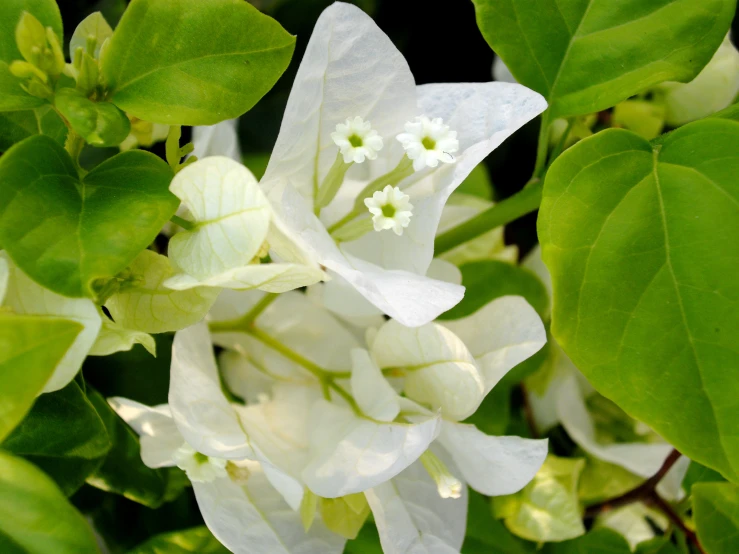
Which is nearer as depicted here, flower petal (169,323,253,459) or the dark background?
flower petal (169,323,253,459)

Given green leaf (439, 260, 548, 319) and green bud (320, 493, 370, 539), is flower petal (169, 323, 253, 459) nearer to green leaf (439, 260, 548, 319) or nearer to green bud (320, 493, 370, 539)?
green bud (320, 493, 370, 539)

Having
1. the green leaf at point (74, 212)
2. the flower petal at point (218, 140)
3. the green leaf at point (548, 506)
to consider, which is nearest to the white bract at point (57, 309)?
the green leaf at point (74, 212)

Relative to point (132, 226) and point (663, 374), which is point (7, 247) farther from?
point (663, 374)

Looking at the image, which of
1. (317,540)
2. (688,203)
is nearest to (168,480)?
(317,540)

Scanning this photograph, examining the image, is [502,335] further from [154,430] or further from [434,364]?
[154,430]

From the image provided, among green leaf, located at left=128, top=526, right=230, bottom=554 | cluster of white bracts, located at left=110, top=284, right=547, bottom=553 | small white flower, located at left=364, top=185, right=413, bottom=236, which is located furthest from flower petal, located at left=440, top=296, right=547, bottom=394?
green leaf, located at left=128, top=526, right=230, bottom=554
